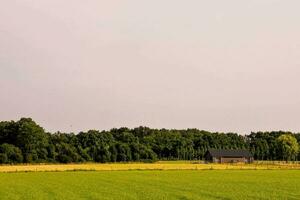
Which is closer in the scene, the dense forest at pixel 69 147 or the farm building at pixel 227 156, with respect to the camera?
the dense forest at pixel 69 147

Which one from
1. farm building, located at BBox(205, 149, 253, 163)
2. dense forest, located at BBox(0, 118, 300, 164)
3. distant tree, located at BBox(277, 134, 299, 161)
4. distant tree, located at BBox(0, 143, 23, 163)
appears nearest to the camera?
distant tree, located at BBox(0, 143, 23, 163)

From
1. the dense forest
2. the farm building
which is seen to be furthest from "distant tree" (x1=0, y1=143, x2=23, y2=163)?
the farm building

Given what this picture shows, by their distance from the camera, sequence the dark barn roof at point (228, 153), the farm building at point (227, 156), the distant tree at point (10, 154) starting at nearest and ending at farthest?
1. the distant tree at point (10, 154)
2. the farm building at point (227, 156)
3. the dark barn roof at point (228, 153)

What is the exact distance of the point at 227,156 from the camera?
185 metres

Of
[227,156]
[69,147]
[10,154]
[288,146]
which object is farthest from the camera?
[227,156]

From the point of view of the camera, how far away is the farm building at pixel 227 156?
183m

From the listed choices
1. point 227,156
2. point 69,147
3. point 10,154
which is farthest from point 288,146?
point 10,154

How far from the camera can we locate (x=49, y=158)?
148 m

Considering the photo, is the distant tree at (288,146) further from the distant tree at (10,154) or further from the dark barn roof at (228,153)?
the distant tree at (10,154)

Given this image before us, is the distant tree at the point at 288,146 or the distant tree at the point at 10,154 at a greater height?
the distant tree at the point at 288,146

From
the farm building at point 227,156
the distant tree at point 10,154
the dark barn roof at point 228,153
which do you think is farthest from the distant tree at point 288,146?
the distant tree at point 10,154

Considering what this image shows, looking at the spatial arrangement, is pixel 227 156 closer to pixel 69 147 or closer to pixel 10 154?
pixel 69 147

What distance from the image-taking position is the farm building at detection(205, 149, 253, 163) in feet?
600

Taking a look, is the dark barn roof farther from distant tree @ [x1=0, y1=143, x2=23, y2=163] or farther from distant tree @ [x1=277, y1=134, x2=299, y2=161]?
distant tree @ [x1=0, y1=143, x2=23, y2=163]
